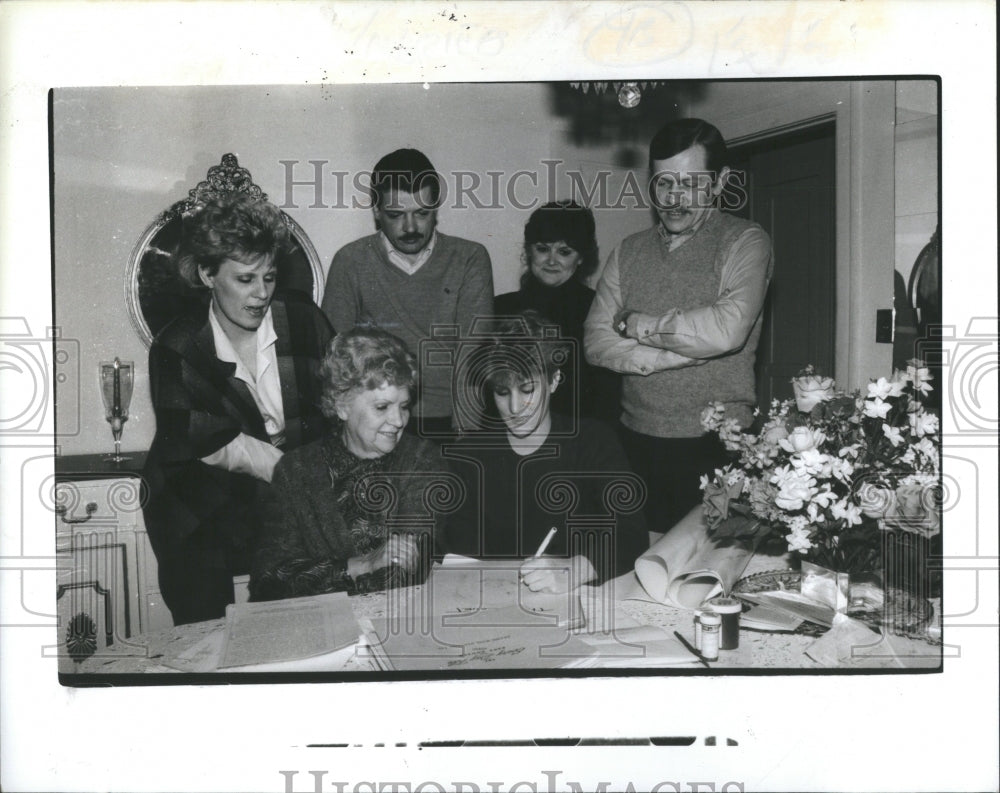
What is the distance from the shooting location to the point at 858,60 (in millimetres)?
2053

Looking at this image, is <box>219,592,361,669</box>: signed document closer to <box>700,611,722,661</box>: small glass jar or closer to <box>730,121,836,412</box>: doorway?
<box>700,611,722,661</box>: small glass jar

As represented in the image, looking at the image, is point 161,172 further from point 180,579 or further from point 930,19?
point 930,19

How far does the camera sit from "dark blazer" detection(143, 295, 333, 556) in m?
2.06

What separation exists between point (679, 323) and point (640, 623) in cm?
69

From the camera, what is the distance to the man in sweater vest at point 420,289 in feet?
6.72

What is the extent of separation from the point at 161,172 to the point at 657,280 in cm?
114

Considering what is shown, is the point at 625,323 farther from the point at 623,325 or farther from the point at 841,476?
the point at 841,476

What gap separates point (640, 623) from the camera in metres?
2.08

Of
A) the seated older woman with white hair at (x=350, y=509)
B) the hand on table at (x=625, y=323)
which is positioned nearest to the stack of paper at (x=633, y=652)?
the seated older woman with white hair at (x=350, y=509)

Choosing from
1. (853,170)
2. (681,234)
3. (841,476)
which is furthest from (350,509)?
(853,170)

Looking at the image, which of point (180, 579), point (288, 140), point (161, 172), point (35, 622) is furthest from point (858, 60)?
point (35, 622)

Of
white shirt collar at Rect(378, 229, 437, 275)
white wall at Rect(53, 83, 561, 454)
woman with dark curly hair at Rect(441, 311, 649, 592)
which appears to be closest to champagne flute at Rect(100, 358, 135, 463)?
white wall at Rect(53, 83, 561, 454)

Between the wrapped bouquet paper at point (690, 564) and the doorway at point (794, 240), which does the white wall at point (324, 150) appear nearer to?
the doorway at point (794, 240)

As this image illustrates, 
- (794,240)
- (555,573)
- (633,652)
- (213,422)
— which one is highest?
(794,240)
